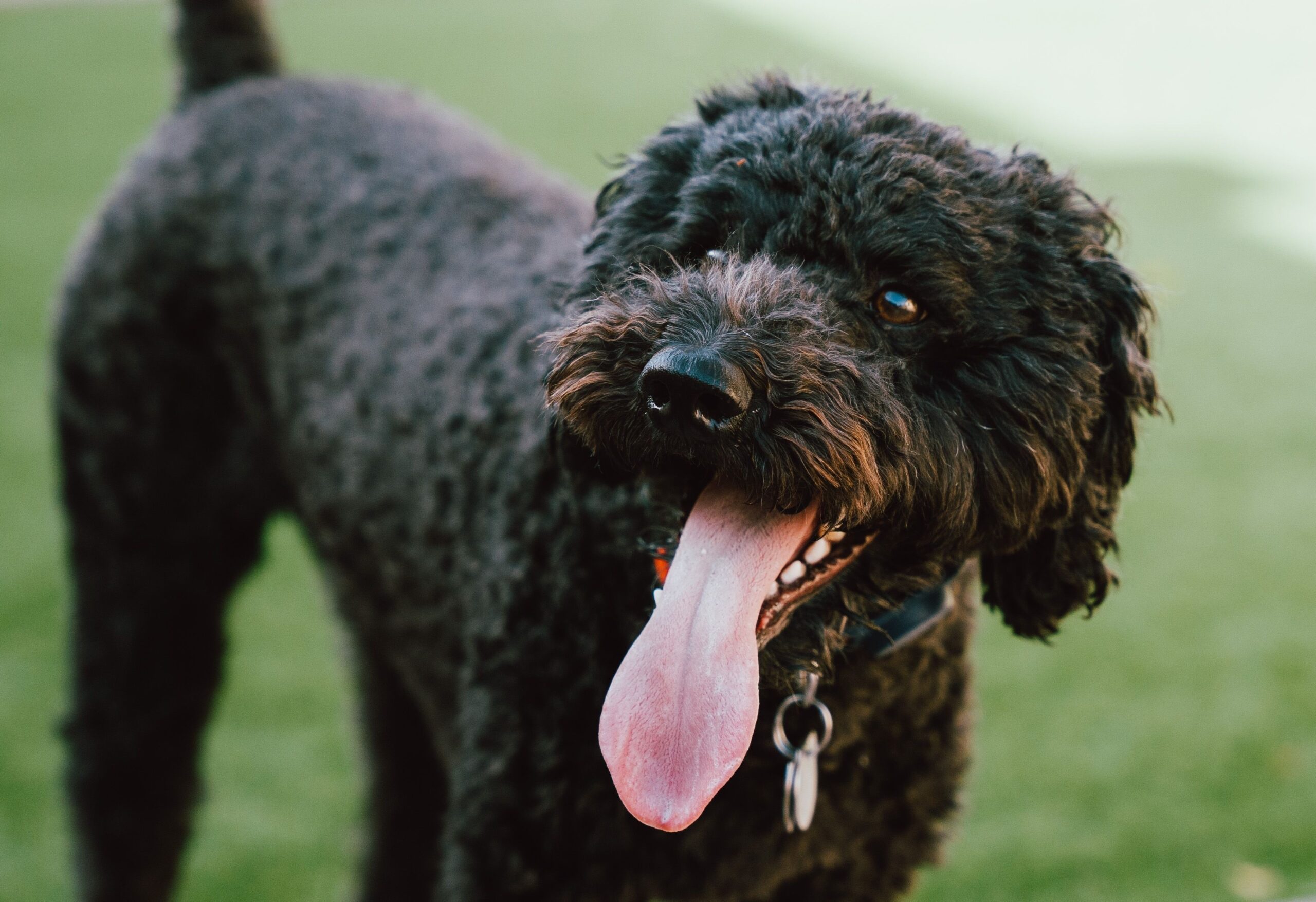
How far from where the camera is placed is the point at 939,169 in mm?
1882

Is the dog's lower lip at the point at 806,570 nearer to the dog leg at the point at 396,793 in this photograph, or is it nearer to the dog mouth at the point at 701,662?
the dog mouth at the point at 701,662

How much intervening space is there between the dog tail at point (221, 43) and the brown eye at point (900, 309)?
235 centimetres

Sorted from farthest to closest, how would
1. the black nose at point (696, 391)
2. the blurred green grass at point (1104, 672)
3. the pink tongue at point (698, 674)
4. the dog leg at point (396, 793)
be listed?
the blurred green grass at point (1104, 672)
the dog leg at point (396, 793)
the pink tongue at point (698, 674)
the black nose at point (696, 391)

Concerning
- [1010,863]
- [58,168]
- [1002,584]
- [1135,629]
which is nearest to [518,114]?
[58,168]

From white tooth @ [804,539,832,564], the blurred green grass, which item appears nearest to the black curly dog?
white tooth @ [804,539,832,564]

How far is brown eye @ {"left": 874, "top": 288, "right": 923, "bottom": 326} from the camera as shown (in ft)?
6.16

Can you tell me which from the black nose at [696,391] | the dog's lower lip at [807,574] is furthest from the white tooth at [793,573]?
the black nose at [696,391]

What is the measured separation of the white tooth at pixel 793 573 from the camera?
1.85m

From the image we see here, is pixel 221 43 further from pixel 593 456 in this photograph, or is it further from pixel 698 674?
pixel 698 674

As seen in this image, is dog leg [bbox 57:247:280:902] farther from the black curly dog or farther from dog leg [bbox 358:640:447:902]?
dog leg [bbox 358:640:447:902]

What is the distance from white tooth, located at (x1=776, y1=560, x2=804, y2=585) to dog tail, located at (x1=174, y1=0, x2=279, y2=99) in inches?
96.5

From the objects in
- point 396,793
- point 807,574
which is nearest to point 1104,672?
point 396,793

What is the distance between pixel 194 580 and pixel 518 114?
7389 mm

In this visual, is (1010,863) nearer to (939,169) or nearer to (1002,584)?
(1002,584)
